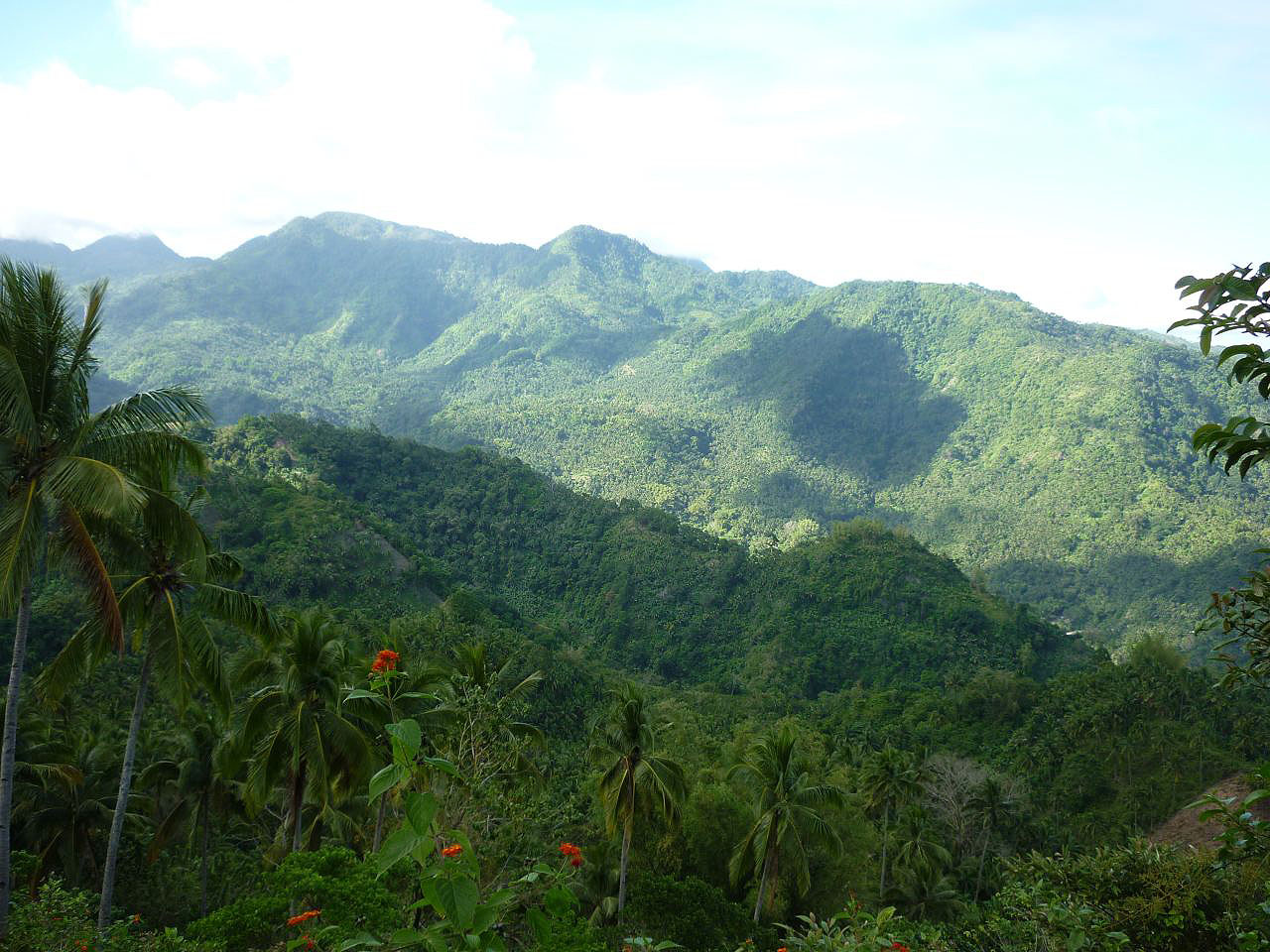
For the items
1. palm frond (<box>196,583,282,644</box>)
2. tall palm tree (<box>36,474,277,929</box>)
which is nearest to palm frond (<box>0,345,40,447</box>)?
tall palm tree (<box>36,474,277,929</box>)

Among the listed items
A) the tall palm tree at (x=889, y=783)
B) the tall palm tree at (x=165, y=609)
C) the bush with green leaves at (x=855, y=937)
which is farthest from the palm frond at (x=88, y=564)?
the tall palm tree at (x=889, y=783)

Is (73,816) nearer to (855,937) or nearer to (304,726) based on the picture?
(304,726)

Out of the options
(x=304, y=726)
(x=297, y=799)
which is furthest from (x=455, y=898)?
(x=297, y=799)

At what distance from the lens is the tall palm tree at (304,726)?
14.0 meters

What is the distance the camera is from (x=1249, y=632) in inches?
183

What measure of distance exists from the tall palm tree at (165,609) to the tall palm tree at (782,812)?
46.3 ft

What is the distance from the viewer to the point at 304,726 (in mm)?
14047

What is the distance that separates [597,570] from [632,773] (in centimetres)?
6908

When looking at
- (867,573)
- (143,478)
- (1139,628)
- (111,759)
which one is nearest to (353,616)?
(111,759)

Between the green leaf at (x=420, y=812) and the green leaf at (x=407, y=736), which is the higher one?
the green leaf at (x=407, y=736)

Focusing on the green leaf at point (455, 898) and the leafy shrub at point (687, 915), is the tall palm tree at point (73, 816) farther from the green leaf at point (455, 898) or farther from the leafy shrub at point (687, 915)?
the green leaf at point (455, 898)

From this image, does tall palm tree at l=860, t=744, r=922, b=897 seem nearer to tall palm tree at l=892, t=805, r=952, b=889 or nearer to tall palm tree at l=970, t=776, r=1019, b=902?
tall palm tree at l=892, t=805, r=952, b=889

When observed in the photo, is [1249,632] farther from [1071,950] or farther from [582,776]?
[582,776]

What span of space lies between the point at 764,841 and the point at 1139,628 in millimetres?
106082
